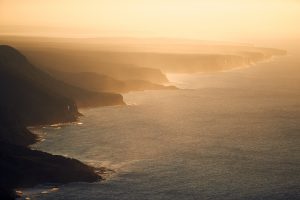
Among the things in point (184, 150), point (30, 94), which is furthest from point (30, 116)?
point (184, 150)

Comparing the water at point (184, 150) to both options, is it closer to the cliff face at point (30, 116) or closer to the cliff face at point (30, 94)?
the cliff face at point (30, 116)

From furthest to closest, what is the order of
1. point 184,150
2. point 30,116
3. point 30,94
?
point 30,94, point 30,116, point 184,150

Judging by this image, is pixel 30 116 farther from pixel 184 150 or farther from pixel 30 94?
pixel 184 150

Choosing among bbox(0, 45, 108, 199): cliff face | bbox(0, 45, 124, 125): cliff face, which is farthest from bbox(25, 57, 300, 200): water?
bbox(0, 45, 124, 125): cliff face

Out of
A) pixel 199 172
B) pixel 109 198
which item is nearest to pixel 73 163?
pixel 109 198

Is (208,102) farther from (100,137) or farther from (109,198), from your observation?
(109,198)

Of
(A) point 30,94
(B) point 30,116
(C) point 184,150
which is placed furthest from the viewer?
(A) point 30,94

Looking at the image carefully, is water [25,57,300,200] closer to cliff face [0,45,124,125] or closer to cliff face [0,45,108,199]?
cliff face [0,45,108,199]

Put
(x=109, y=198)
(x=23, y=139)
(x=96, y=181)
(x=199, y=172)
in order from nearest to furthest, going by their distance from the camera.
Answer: (x=109, y=198) → (x=96, y=181) → (x=199, y=172) → (x=23, y=139)
